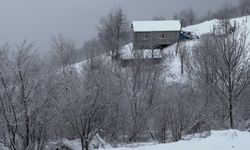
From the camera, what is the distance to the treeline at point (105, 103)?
1470 centimetres

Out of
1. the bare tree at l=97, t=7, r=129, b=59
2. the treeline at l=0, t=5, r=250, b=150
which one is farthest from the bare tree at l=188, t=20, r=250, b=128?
the bare tree at l=97, t=7, r=129, b=59

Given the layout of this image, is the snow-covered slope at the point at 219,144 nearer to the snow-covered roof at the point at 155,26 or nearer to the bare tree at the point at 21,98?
the bare tree at the point at 21,98

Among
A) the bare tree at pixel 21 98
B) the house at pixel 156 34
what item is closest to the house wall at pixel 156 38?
the house at pixel 156 34

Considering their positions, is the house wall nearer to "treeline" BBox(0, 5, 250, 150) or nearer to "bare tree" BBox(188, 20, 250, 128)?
"treeline" BBox(0, 5, 250, 150)

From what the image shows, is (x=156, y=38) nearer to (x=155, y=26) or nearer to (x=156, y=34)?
(x=156, y=34)

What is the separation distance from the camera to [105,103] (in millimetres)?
18016

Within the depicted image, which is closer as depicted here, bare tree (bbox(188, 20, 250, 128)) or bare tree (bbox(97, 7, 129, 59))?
bare tree (bbox(188, 20, 250, 128))

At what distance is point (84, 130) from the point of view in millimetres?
16969

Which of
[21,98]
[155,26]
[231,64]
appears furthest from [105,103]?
[155,26]

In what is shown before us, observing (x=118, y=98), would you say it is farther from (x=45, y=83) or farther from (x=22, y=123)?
(x=22, y=123)

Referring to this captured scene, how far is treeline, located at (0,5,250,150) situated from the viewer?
14703mm

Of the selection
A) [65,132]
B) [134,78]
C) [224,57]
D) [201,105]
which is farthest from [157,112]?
[224,57]

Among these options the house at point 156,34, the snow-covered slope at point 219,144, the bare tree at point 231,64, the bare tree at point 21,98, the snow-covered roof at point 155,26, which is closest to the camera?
the snow-covered slope at point 219,144

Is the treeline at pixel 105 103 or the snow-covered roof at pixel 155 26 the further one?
the snow-covered roof at pixel 155 26
